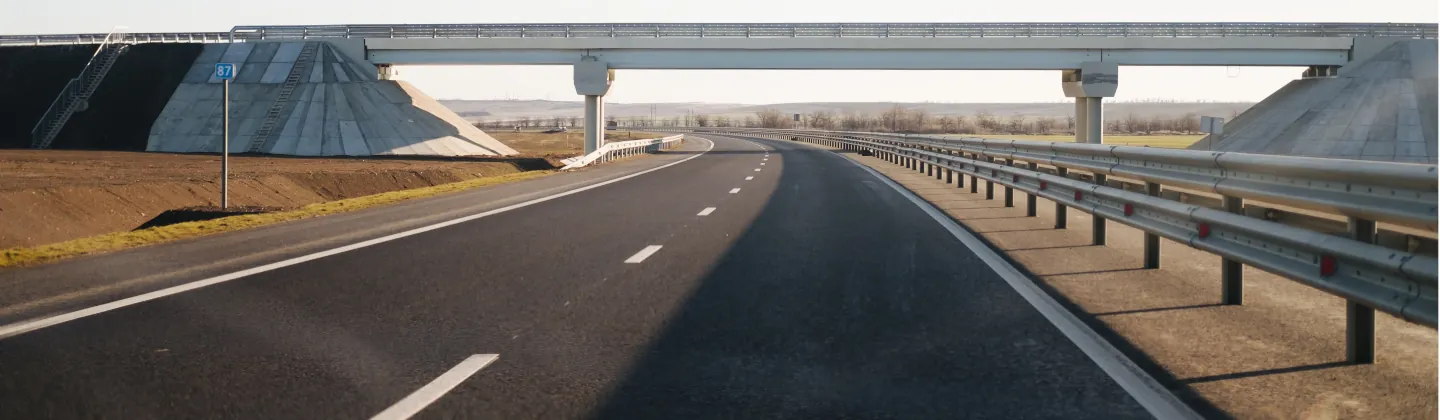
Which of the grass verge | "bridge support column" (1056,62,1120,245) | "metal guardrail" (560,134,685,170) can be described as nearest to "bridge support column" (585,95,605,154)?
"metal guardrail" (560,134,685,170)

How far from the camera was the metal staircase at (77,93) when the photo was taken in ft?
171

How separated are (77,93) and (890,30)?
123ft

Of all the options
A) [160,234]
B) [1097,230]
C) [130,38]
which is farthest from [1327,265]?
[130,38]

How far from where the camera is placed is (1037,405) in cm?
551

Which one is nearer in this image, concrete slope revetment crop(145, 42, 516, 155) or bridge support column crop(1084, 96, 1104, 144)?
concrete slope revetment crop(145, 42, 516, 155)

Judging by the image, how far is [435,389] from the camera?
226 inches

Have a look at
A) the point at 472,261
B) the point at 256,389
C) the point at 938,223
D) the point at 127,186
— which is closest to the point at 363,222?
the point at 472,261

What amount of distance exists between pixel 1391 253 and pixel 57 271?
9799mm

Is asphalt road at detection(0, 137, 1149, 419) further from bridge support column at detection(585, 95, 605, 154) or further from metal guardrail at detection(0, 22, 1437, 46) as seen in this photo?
metal guardrail at detection(0, 22, 1437, 46)

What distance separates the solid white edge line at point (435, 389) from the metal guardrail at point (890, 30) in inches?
2002

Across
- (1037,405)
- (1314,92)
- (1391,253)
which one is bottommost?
(1037,405)

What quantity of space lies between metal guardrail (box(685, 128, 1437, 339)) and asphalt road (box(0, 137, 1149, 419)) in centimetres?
135

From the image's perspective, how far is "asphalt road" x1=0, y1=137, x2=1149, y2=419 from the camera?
5.50m

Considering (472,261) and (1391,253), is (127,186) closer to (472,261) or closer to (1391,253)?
(472,261)
